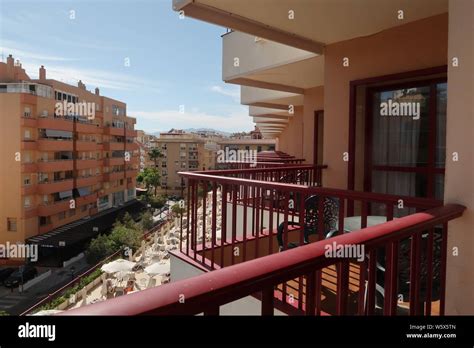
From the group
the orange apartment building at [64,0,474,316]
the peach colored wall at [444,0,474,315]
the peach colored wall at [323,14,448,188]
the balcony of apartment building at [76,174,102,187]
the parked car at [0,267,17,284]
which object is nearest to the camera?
the orange apartment building at [64,0,474,316]

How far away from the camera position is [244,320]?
969mm

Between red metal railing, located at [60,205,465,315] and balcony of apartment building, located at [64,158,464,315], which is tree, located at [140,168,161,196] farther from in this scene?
red metal railing, located at [60,205,465,315]

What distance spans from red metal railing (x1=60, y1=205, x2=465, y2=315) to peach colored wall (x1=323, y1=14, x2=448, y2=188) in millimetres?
3477

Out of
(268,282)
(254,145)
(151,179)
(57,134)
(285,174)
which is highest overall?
(254,145)

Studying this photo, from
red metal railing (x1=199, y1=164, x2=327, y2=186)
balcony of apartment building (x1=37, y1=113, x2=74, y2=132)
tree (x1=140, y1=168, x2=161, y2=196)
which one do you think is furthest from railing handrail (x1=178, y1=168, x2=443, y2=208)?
tree (x1=140, y1=168, x2=161, y2=196)

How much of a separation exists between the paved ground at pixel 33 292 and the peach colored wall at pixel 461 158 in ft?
71.6

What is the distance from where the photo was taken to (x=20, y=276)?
73.1 ft

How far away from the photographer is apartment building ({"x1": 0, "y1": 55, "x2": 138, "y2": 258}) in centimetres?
2608

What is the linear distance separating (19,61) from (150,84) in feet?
37.2

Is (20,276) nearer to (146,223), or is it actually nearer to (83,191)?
(83,191)

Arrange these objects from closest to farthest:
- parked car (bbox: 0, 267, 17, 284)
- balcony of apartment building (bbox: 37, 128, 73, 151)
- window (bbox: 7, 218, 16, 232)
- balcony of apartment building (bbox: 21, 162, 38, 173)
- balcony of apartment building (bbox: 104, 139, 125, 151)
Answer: parked car (bbox: 0, 267, 17, 284), balcony of apartment building (bbox: 21, 162, 38, 173), window (bbox: 7, 218, 16, 232), balcony of apartment building (bbox: 37, 128, 73, 151), balcony of apartment building (bbox: 104, 139, 125, 151)

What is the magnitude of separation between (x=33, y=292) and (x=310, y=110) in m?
21.6

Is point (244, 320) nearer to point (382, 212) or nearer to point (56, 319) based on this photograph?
point (56, 319)

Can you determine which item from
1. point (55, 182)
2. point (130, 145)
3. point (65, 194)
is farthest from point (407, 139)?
point (130, 145)
